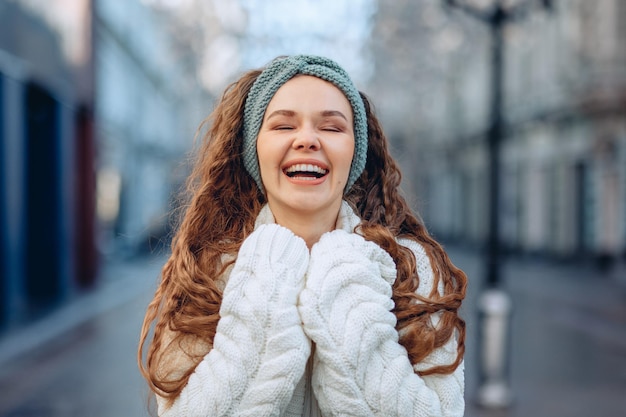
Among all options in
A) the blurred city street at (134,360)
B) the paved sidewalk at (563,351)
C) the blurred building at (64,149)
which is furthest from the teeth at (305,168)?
the blurred city street at (134,360)

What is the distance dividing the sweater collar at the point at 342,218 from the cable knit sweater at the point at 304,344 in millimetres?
150

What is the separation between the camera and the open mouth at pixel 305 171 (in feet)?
6.35

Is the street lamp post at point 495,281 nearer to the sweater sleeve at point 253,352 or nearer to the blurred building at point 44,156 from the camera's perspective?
the sweater sleeve at point 253,352

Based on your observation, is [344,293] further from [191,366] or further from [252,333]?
[191,366]

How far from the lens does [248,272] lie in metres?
1.85

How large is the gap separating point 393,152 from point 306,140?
4.54ft

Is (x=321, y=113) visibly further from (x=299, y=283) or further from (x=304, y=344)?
(x=304, y=344)

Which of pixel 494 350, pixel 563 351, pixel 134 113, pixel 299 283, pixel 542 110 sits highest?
pixel 542 110

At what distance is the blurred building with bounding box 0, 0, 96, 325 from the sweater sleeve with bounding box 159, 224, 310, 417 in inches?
380

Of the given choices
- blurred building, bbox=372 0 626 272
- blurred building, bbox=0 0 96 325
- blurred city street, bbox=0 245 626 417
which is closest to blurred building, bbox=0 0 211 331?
blurred building, bbox=0 0 96 325

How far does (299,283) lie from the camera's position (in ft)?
6.13

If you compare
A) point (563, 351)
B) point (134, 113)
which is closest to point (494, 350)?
point (563, 351)

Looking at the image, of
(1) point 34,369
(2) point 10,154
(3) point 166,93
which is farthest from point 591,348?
(3) point 166,93

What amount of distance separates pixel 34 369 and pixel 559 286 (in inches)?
533
